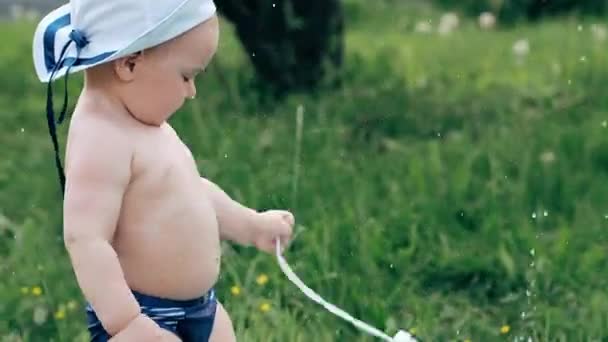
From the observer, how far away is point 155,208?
2.12 m

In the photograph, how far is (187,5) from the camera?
2.07m

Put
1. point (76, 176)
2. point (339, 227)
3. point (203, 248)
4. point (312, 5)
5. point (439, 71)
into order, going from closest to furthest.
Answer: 1. point (76, 176)
2. point (203, 248)
3. point (339, 227)
4. point (312, 5)
5. point (439, 71)

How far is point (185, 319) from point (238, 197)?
4.98 ft

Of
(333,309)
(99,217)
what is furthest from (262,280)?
(99,217)

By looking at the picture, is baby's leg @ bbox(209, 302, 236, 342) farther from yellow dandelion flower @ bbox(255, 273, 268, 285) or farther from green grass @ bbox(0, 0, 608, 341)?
yellow dandelion flower @ bbox(255, 273, 268, 285)

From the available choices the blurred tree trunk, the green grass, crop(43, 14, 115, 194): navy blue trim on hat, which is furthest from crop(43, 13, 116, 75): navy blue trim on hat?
the blurred tree trunk

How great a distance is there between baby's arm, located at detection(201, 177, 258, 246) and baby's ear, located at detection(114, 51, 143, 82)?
1.07 feet

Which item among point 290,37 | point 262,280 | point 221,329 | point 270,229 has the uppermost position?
point 270,229

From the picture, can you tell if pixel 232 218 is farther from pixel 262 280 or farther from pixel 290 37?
pixel 290 37

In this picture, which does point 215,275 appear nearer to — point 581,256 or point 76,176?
point 76,176

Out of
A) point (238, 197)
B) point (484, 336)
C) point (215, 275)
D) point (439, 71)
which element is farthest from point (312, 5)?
point (215, 275)

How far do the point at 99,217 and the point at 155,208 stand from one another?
0.12 meters

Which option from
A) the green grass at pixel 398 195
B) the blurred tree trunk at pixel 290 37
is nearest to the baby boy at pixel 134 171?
the green grass at pixel 398 195

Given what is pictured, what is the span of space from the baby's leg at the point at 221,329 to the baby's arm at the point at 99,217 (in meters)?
0.25
